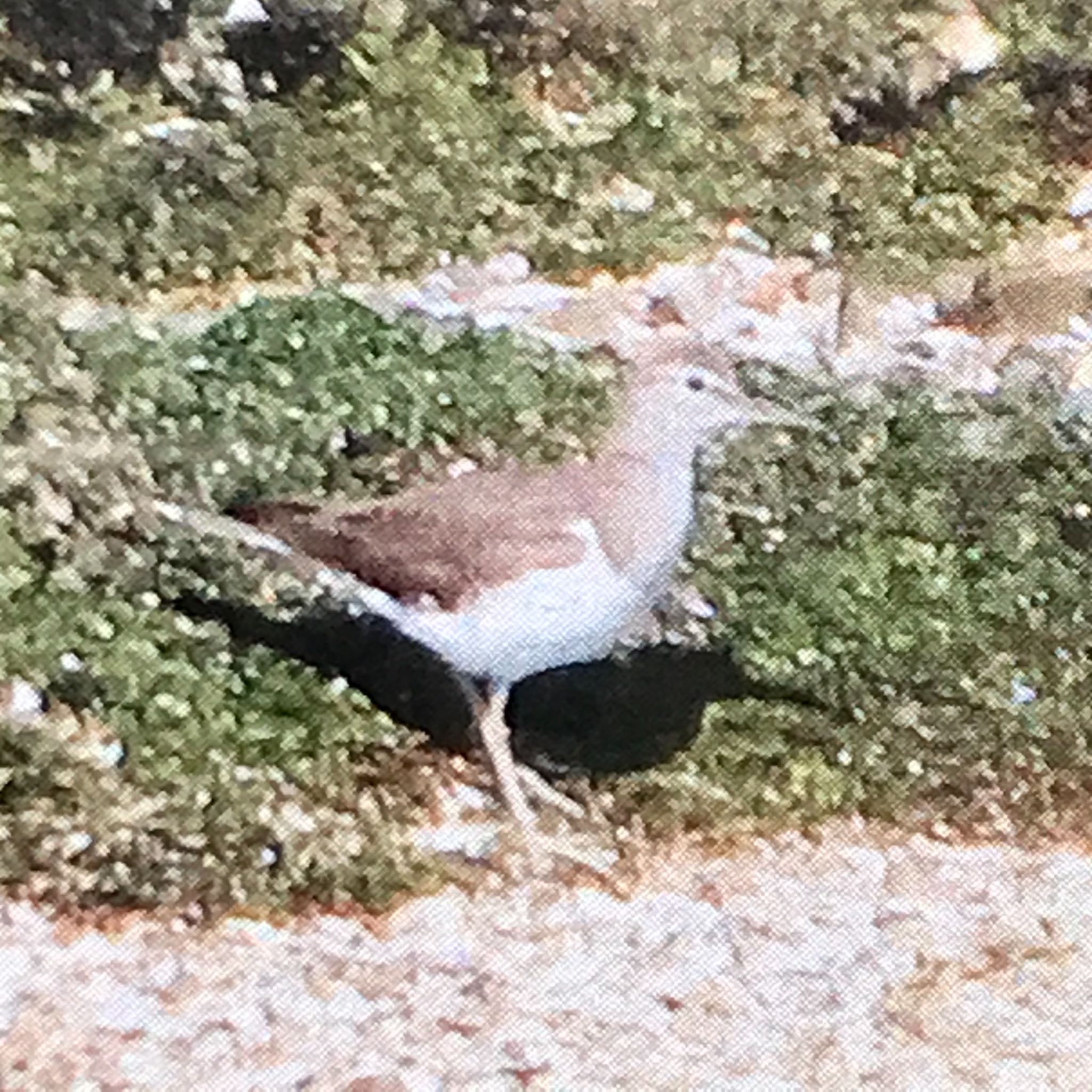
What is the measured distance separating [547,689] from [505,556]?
0.07 m

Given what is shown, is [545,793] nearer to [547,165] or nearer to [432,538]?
[432,538]

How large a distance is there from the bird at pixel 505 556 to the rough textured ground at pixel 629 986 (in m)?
0.07

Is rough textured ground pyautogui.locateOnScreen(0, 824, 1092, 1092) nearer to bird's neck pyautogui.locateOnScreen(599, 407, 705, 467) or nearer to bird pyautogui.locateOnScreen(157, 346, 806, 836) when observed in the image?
bird pyautogui.locateOnScreen(157, 346, 806, 836)

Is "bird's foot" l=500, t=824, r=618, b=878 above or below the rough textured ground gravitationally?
above

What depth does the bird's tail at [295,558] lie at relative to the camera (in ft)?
2.49

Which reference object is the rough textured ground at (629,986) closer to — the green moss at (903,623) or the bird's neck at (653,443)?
the green moss at (903,623)

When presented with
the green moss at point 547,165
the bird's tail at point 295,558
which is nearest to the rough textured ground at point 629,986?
the bird's tail at point 295,558

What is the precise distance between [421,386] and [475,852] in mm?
226

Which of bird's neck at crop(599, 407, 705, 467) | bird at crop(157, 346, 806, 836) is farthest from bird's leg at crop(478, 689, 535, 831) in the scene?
bird's neck at crop(599, 407, 705, 467)

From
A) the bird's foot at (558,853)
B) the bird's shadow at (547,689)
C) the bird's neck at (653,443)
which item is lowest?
the bird's foot at (558,853)

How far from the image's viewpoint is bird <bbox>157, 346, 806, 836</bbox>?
762 mm

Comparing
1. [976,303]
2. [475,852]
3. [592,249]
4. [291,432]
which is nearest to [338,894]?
[475,852]

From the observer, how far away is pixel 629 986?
0.74m

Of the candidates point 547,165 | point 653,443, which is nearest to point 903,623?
point 653,443
